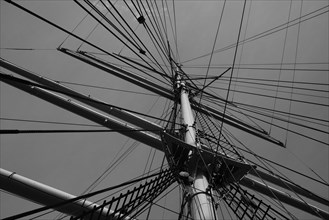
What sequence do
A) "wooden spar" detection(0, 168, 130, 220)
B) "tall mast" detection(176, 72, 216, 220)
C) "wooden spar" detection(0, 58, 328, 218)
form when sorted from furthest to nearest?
1. "wooden spar" detection(0, 58, 328, 218)
2. "wooden spar" detection(0, 168, 130, 220)
3. "tall mast" detection(176, 72, 216, 220)

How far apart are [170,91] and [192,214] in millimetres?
6245

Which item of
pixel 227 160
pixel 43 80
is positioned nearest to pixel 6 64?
pixel 43 80

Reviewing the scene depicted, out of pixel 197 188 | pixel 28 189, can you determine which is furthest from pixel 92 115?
pixel 197 188

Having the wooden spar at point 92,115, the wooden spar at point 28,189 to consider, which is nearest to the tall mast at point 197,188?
the wooden spar at point 28,189

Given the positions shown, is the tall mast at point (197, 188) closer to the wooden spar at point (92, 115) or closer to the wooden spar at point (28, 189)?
the wooden spar at point (28, 189)

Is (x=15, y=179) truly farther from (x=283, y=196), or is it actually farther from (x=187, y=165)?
(x=283, y=196)

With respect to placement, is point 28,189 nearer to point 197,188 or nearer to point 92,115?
point 92,115

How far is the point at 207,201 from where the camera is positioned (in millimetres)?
3307

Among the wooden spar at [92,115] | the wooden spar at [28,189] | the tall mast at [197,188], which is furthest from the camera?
the wooden spar at [92,115]

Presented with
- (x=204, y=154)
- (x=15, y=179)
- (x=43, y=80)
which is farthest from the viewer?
(x=43, y=80)

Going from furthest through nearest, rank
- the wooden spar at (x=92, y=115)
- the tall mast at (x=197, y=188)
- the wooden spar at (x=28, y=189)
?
the wooden spar at (x=92, y=115) → the wooden spar at (x=28, y=189) → the tall mast at (x=197, y=188)

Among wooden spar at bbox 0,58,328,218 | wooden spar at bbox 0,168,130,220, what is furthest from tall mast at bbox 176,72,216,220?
wooden spar at bbox 0,58,328,218

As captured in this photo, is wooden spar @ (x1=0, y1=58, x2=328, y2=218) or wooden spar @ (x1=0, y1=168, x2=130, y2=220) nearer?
wooden spar @ (x1=0, y1=168, x2=130, y2=220)

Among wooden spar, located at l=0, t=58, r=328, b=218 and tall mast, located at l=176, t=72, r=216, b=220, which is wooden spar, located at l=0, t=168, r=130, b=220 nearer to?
tall mast, located at l=176, t=72, r=216, b=220
